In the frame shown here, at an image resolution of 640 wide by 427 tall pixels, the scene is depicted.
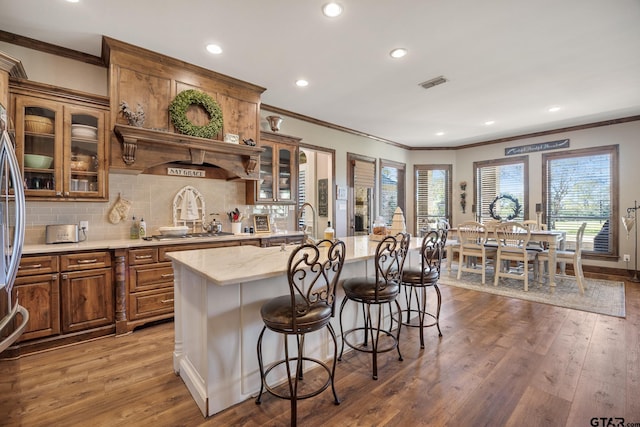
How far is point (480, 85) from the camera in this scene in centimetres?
384

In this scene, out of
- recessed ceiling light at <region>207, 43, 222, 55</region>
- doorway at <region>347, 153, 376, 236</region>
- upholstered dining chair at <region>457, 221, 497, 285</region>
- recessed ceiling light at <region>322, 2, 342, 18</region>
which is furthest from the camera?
doorway at <region>347, 153, 376, 236</region>

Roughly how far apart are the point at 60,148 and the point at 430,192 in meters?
7.18

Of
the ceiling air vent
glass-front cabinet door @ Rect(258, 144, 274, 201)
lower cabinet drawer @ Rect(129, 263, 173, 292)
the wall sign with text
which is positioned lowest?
lower cabinet drawer @ Rect(129, 263, 173, 292)

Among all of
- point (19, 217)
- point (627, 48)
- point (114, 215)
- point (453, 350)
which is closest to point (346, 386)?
point (453, 350)

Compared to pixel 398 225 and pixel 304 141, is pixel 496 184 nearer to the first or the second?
pixel 304 141

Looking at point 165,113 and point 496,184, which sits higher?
point 165,113

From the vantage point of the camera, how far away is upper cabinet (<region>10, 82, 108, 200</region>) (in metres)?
2.66

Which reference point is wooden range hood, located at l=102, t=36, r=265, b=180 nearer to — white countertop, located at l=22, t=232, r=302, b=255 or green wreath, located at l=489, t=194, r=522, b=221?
white countertop, located at l=22, t=232, r=302, b=255

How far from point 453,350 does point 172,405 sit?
2200 mm

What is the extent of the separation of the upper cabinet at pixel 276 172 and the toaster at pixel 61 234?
2014mm

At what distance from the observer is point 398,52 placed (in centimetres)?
303

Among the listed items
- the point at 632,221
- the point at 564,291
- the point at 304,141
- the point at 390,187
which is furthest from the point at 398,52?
the point at 632,221

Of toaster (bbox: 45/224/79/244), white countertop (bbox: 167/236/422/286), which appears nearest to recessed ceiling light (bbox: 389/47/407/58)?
white countertop (bbox: 167/236/422/286)

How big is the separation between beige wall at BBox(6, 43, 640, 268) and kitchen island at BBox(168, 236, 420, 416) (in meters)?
1.73
